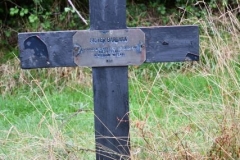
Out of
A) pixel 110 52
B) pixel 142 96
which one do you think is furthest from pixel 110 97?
pixel 142 96

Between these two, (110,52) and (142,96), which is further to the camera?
(142,96)

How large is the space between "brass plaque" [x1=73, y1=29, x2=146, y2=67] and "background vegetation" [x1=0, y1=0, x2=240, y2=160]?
1.23ft

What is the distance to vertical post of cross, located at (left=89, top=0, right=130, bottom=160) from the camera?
3031mm

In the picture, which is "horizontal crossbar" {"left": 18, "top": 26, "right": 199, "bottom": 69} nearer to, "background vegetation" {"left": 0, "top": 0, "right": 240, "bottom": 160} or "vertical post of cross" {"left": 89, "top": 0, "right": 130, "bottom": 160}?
"vertical post of cross" {"left": 89, "top": 0, "right": 130, "bottom": 160}

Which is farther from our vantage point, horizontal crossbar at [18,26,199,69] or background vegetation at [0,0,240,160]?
background vegetation at [0,0,240,160]

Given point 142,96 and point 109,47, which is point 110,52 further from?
point 142,96

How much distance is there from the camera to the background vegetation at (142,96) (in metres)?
3.18

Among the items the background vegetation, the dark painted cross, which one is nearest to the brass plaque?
the dark painted cross

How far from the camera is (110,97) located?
10.1 ft

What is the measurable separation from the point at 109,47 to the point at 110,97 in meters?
0.28

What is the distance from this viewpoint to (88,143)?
365 cm

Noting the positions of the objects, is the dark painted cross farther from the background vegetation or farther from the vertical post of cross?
the background vegetation

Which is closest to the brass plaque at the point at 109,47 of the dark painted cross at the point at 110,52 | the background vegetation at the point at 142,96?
the dark painted cross at the point at 110,52

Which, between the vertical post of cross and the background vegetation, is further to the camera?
the background vegetation
